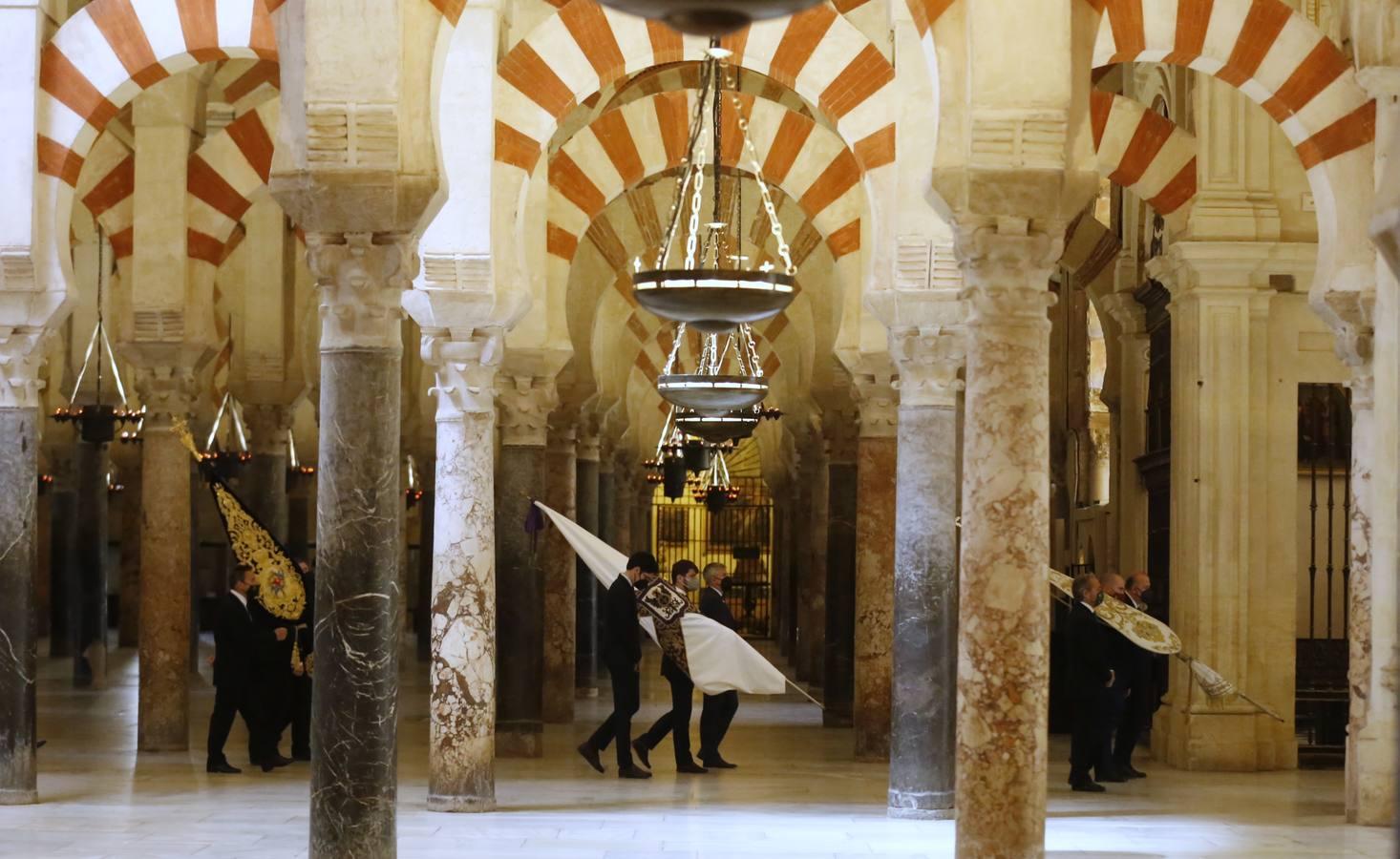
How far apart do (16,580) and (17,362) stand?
→ 0.86 m

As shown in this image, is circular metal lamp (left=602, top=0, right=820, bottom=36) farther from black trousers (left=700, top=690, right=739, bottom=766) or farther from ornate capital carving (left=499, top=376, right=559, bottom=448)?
ornate capital carving (left=499, top=376, right=559, bottom=448)

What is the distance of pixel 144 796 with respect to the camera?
26.7 ft

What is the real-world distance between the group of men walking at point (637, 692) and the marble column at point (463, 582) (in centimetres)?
149

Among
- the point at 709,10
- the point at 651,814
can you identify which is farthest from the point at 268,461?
the point at 709,10

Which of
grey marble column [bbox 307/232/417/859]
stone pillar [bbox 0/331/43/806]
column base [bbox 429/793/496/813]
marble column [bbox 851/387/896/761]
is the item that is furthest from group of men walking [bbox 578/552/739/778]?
grey marble column [bbox 307/232/417/859]

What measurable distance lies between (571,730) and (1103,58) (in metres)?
5.59

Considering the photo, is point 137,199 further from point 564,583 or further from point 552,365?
point 564,583

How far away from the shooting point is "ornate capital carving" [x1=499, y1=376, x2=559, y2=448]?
9.97 meters

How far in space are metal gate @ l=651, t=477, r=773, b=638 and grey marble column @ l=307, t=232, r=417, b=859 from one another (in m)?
20.1

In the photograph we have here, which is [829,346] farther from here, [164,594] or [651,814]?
[651,814]

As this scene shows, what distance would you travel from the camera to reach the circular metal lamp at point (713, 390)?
8539 millimetres

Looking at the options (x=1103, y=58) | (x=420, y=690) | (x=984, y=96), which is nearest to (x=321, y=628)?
(x=984, y=96)

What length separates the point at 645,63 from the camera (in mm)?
8578

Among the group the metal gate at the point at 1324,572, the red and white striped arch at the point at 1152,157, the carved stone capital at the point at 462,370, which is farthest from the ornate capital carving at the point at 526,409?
the metal gate at the point at 1324,572
